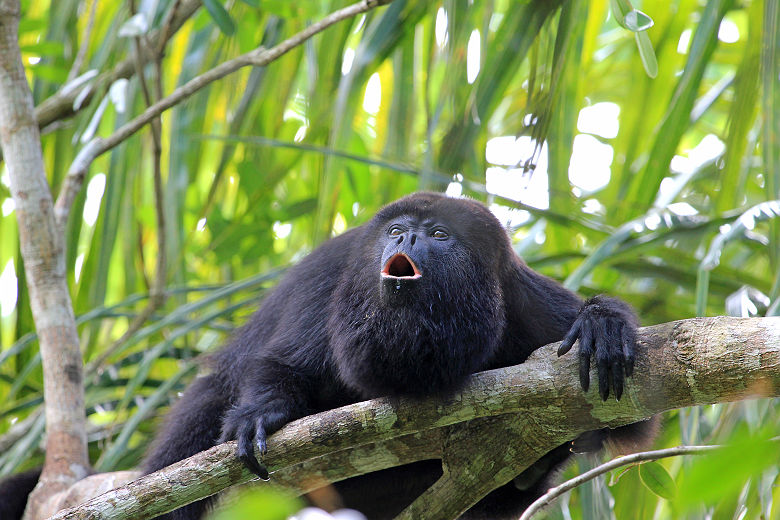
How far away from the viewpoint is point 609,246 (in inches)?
94.0

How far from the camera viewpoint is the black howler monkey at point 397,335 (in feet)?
6.30

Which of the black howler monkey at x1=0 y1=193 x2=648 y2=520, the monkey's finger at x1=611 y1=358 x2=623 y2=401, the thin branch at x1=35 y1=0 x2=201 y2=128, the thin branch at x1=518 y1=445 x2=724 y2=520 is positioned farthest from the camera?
the thin branch at x1=35 y1=0 x2=201 y2=128

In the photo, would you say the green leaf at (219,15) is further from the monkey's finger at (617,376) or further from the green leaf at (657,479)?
the green leaf at (657,479)

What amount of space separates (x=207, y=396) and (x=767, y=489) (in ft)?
4.99

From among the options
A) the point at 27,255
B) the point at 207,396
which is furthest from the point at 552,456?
the point at 27,255

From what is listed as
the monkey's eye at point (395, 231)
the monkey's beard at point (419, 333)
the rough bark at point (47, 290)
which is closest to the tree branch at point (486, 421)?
the monkey's beard at point (419, 333)

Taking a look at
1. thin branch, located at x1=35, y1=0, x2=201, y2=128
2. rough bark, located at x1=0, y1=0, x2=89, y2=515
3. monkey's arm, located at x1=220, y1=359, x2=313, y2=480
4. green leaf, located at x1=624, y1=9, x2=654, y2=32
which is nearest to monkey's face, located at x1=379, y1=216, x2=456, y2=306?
monkey's arm, located at x1=220, y1=359, x2=313, y2=480

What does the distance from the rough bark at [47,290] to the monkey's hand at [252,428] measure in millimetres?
556

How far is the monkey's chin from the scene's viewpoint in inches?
77.0

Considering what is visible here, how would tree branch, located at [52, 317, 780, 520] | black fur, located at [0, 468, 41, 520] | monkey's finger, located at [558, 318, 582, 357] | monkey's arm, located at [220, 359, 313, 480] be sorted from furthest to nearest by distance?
black fur, located at [0, 468, 41, 520] → monkey's arm, located at [220, 359, 313, 480] → monkey's finger, located at [558, 318, 582, 357] → tree branch, located at [52, 317, 780, 520]

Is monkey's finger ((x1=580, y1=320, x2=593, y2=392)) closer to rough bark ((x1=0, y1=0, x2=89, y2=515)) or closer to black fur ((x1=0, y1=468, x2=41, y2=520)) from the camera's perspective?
rough bark ((x1=0, y1=0, x2=89, y2=515))

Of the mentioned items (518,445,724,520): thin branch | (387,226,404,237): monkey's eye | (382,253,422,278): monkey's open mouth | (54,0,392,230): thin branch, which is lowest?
(518,445,724,520): thin branch

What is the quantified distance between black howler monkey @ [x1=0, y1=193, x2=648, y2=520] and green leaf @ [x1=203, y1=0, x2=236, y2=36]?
0.69 m

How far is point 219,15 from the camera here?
7.90 feet
